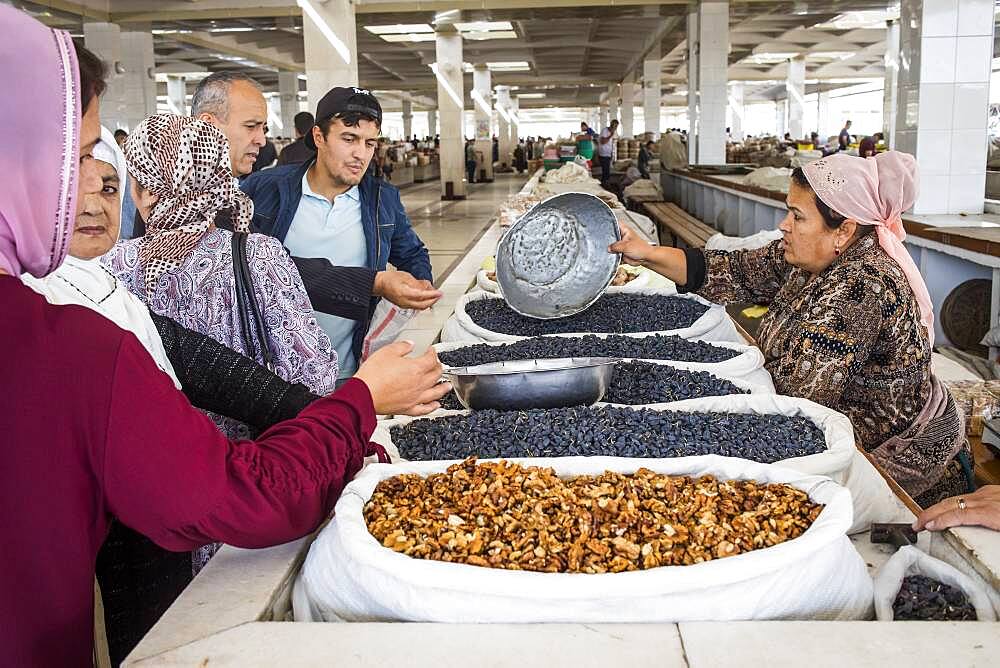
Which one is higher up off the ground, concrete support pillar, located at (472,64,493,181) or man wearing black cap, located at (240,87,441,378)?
concrete support pillar, located at (472,64,493,181)

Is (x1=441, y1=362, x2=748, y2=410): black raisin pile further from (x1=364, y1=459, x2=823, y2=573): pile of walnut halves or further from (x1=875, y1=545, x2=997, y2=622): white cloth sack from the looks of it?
(x1=875, y1=545, x2=997, y2=622): white cloth sack

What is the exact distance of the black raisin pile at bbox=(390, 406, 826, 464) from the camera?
182 centimetres

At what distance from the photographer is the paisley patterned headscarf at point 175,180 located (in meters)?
1.80

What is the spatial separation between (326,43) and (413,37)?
926 centimetres

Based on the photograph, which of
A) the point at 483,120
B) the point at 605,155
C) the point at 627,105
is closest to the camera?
the point at 605,155

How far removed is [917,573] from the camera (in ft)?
4.76

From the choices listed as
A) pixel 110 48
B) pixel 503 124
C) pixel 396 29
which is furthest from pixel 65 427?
pixel 503 124

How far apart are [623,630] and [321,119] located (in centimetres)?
220

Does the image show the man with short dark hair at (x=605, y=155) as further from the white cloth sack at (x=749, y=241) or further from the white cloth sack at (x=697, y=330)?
the white cloth sack at (x=697, y=330)

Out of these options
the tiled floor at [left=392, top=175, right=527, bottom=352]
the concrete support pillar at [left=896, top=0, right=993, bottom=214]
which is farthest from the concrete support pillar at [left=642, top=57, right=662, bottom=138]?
the concrete support pillar at [left=896, top=0, right=993, bottom=214]

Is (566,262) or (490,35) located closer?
(566,262)

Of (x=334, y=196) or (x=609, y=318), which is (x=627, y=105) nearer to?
(x=609, y=318)

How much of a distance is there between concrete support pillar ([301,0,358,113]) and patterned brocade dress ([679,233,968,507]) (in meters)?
8.96

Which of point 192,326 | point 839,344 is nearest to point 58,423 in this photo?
point 192,326
